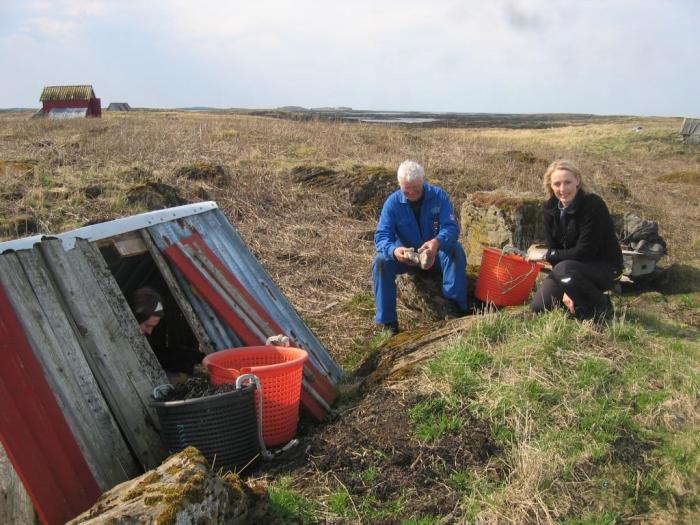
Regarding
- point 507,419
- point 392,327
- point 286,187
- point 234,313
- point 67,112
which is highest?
point 234,313

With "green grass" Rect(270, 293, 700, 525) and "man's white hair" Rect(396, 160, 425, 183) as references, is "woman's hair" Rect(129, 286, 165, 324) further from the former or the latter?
"man's white hair" Rect(396, 160, 425, 183)

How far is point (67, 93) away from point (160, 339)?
44251mm

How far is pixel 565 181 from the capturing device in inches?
203

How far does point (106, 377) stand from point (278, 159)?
→ 11577 millimetres

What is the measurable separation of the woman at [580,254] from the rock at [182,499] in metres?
2.98

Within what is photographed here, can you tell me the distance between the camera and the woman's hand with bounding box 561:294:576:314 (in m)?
5.15

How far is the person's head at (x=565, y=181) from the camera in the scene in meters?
5.17

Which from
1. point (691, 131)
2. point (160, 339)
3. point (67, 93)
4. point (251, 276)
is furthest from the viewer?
point (67, 93)

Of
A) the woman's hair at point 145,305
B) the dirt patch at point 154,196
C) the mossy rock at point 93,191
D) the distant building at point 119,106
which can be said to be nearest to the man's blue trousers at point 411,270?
the woman's hair at point 145,305

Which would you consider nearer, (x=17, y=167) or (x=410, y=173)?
(x=410, y=173)

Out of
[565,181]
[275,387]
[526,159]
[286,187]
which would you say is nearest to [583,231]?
[565,181]

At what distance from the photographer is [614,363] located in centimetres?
443

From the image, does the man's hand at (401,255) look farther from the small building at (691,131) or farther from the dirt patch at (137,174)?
the small building at (691,131)

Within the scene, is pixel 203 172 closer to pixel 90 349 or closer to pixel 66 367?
pixel 90 349
